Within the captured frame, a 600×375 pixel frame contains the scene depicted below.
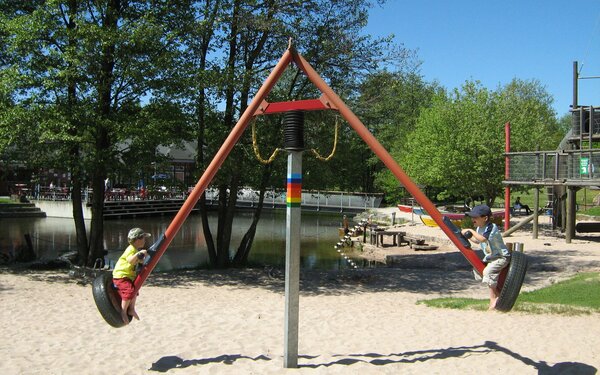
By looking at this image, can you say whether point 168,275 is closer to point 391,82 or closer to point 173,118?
point 173,118

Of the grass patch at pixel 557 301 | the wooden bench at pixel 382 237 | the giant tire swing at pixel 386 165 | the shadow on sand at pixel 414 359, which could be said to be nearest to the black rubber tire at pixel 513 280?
the giant tire swing at pixel 386 165

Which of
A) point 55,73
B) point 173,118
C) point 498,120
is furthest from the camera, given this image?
point 498,120

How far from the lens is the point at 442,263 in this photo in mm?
21250

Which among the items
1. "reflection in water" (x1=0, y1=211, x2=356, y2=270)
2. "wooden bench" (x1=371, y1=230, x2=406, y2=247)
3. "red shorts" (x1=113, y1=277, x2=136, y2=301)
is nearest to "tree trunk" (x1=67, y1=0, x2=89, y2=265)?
"reflection in water" (x1=0, y1=211, x2=356, y2=270)

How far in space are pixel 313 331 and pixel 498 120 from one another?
27.3 meters

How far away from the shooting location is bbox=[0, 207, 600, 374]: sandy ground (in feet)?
25.0

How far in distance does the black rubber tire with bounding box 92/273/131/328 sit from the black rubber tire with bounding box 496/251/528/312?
183 inches

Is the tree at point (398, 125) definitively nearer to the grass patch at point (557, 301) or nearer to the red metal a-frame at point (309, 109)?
the grass patch at point (557, 301)

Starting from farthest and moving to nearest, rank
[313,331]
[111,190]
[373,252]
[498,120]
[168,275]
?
[111,190] → [498,120] → [373,252] → [168,275] → [313,331]

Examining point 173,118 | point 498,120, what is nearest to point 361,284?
point 173,118

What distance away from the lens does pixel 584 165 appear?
761 inches

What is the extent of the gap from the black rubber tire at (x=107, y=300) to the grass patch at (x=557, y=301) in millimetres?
7502

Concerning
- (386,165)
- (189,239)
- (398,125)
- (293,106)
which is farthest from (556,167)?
(398,125)

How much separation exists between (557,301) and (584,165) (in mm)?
9078
